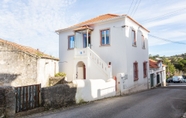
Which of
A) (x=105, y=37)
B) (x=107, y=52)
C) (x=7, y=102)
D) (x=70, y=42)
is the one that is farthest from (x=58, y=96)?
(x=70, y=42)

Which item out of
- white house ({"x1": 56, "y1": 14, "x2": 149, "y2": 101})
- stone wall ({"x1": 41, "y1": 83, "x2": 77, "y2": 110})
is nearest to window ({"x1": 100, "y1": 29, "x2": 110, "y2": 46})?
white house ({"x1": 56, "y1": 14, "x2": 149, "y2": 101})

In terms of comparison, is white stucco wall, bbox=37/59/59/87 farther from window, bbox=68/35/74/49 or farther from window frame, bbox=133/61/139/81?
window frame, bbox=133/61/139/81

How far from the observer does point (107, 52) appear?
1537cm

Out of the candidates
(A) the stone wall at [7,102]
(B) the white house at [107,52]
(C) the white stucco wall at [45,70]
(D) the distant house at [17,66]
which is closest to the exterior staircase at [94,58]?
(B) the white house at [107,52]

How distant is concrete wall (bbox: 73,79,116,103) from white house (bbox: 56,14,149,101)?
3.25 ft

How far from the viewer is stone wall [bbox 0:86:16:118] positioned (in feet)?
19.1

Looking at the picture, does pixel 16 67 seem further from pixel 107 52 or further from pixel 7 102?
pixel 107 52

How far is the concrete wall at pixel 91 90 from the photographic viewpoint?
361 inches

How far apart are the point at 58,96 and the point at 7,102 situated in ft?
→ 8.16

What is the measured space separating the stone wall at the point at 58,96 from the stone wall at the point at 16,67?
4.02m

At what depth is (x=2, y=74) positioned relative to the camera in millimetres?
10555

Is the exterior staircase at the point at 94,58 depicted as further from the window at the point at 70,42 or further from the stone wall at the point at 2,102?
the stone wall at the point at 2,102

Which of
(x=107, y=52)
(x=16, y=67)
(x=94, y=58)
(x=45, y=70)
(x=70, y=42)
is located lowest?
(x=45, y=70)

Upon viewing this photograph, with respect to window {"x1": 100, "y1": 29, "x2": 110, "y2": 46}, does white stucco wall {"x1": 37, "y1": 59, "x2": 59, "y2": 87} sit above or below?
below
